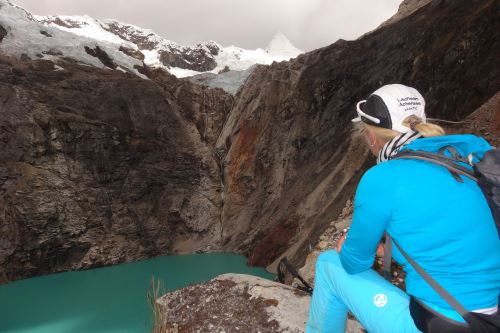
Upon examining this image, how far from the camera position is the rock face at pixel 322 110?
51.5ft

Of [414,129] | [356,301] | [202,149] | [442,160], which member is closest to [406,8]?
[202,149]

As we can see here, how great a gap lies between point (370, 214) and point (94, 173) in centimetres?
2750

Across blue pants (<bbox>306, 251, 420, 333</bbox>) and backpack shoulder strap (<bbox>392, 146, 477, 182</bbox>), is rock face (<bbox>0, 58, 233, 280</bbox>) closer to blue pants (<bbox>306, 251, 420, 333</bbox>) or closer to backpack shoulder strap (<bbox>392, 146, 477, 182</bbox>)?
blue pants (<bbox>306, 251, 420, 333</bbox>)

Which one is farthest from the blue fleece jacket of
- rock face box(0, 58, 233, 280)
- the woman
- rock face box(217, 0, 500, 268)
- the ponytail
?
rock face box(0, 58, 233, 280)

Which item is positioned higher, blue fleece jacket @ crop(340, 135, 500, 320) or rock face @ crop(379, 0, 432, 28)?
rock face @ crop(379, 0, 432, 28)

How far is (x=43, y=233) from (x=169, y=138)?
12.6 metres

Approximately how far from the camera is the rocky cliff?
1805cm

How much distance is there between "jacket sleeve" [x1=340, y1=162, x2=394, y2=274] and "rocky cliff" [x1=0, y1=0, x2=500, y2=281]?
1379cm

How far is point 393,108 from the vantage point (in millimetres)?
2631

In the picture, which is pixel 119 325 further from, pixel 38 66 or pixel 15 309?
pixel 38 66

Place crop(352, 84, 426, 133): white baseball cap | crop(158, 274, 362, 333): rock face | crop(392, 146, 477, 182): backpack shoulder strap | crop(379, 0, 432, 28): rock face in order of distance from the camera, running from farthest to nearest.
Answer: crop(379, 0, 432, 28): rock face, crop(158, 274, 362, 333): rock face, crop(352, 84, 426, 133): white baseball cap, crop(392, 146, 477, 182): backpack shoulder strap

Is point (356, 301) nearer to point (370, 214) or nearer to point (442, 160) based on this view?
point (370, 214)

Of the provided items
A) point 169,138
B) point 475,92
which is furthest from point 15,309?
point 475,92

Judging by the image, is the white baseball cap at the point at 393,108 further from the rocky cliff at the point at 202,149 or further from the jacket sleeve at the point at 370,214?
the rocky cliff at the point at 202,149
